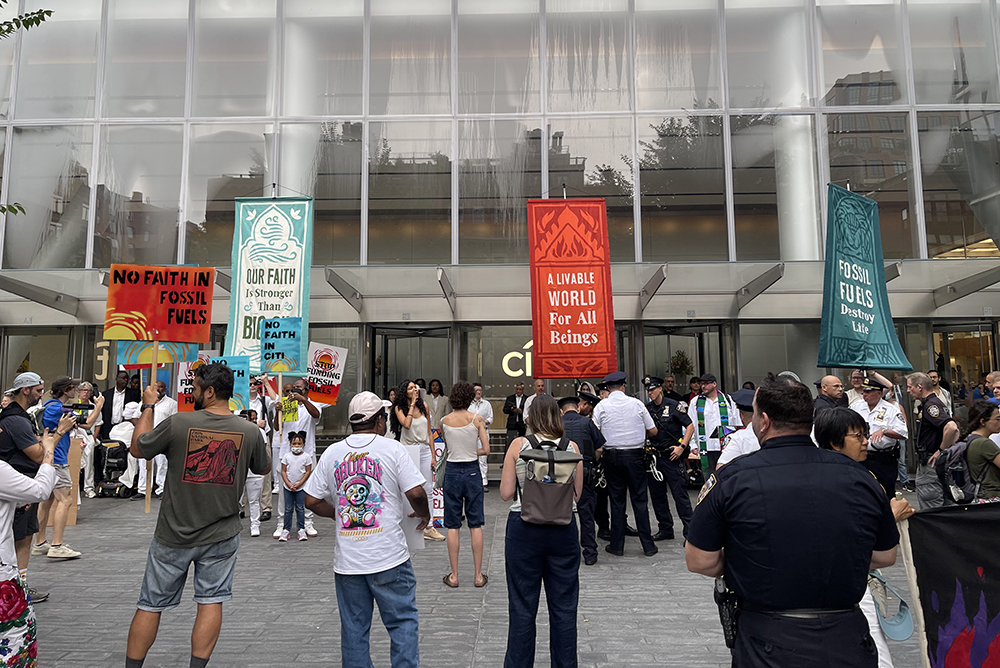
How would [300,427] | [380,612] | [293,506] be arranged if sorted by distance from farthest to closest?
[300,427], [293,506], [380,612]

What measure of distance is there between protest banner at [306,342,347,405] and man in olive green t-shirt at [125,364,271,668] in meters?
5.30

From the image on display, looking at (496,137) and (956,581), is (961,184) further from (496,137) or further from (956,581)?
(956,581)

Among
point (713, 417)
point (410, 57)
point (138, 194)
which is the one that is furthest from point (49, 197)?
point (713, 417)

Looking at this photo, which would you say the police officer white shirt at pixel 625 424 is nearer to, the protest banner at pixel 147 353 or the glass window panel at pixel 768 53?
the protest banner at pixel 147 353

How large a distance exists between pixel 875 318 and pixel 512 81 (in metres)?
8.96

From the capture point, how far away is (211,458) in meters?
4.32

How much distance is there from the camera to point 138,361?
8.38 metres

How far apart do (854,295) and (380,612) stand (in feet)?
28.0

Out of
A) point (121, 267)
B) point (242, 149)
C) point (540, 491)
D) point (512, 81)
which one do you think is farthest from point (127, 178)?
point (540, 491)

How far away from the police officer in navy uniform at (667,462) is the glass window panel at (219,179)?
9.78m

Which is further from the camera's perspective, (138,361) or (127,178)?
(127,178)

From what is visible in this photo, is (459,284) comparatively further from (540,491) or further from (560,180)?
(540,491)

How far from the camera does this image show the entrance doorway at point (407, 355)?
14.2m

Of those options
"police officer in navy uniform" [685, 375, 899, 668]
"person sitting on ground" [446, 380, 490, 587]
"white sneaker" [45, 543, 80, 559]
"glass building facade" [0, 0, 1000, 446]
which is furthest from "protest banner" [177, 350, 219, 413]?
"police officer in navy uniform" [685, 375, 899, 668]
